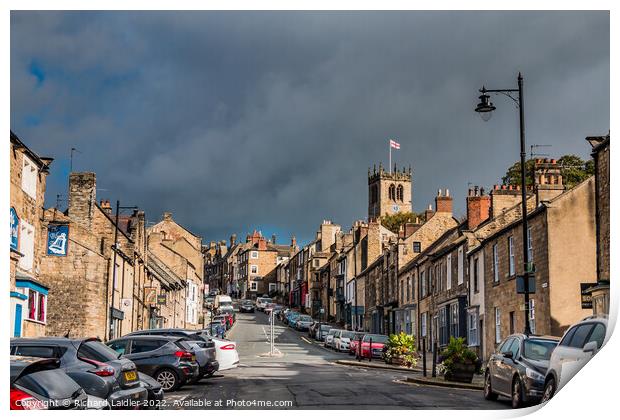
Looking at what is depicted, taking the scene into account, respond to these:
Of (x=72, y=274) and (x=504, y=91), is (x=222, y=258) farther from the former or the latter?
(x=504, y=91)

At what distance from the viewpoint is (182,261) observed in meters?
81.7

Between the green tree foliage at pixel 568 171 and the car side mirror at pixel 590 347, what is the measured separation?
42.1 meters

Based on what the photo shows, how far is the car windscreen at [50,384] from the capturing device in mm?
11867

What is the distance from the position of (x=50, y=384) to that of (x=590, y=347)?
9.52 m

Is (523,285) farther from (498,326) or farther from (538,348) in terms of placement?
(498,326)

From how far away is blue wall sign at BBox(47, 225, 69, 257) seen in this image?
41.0 m

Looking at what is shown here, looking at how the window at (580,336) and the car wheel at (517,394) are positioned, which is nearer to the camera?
the window at (580,336)

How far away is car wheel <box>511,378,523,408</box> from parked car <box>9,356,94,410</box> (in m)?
9.02

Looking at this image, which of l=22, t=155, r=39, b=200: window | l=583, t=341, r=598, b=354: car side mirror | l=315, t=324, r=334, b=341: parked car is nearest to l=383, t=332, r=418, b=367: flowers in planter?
l=22, t=155, r=39, b=200: window

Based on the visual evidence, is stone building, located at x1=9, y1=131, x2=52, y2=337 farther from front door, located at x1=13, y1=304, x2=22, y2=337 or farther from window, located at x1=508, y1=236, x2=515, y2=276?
window, located at x1=508, y1=236, x2=515, y2=276

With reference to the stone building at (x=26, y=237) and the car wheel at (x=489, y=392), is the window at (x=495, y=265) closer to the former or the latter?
the car wheel at (x=489, y=392)

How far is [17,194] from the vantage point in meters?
31.5

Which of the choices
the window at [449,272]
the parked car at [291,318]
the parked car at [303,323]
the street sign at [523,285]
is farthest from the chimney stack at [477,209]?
the parked car at [291,318]
